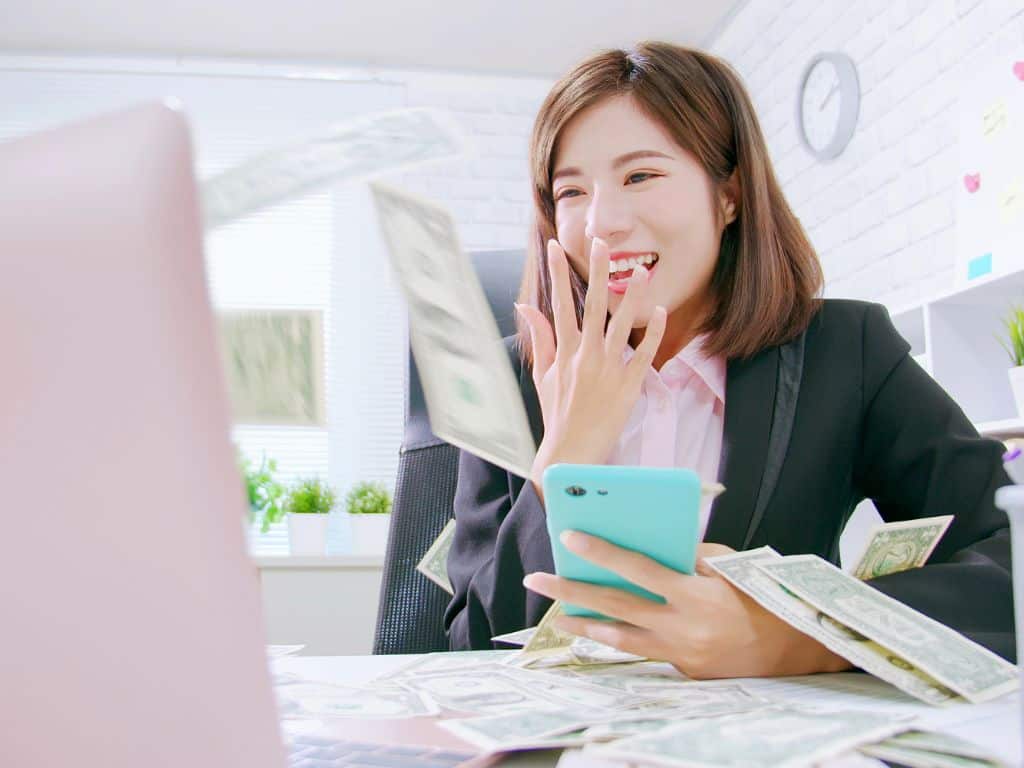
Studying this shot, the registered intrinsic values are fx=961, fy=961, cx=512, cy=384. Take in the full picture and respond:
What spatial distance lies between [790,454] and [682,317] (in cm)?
32

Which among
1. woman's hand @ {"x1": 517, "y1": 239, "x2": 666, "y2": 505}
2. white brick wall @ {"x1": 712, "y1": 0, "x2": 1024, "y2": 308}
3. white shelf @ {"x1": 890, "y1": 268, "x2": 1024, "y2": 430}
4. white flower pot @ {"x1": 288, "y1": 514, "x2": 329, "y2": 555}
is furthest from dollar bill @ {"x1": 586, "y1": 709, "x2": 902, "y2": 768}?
white flower pot @ {"x1": 288, "y1": 514, "x2": 329, "y2": 555}

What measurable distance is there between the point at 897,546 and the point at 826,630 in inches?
8.1

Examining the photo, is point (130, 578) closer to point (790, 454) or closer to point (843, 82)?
point (790, 454)

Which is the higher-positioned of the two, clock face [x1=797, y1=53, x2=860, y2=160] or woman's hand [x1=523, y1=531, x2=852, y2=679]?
clock face [x1=797, y1=53, x2=860, y2=160]

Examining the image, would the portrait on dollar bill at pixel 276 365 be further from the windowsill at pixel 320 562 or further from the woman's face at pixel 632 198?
the windowsill at pixel 320 562

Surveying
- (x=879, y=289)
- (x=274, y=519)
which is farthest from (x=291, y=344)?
(x=274, y=519)

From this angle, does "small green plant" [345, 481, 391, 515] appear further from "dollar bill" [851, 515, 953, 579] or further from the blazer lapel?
"dollar bill" [851, 515, 953, 579]

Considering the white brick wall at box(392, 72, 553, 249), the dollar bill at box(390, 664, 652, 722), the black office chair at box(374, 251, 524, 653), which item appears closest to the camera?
the dollar bill at box(390, 664, 652, 722)

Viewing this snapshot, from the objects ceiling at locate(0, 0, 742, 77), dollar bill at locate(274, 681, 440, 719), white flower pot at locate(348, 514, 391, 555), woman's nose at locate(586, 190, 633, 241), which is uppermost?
ceiling at locate(0, 0, 742, 77)

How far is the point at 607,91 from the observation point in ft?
4.16

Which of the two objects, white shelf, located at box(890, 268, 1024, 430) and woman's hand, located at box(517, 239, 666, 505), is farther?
white shelf, located at box(890, 268, 1024, 430)

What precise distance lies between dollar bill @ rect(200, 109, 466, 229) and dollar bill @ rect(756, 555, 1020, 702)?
0.44m

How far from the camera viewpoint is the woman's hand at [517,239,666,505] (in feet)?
3.23

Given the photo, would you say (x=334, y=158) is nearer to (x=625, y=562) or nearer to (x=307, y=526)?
(x=625, y=562)
